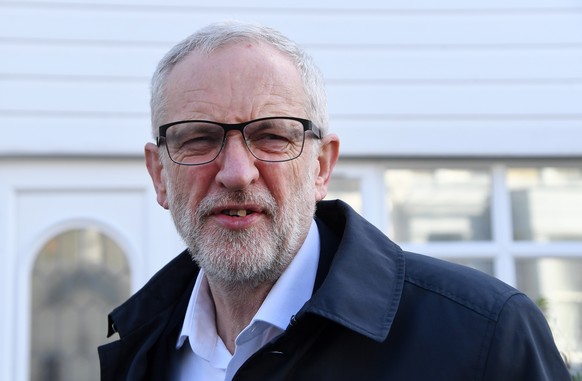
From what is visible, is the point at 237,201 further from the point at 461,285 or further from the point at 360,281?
the point at 461,285

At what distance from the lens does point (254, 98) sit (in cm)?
170

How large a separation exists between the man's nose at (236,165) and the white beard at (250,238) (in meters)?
0.03

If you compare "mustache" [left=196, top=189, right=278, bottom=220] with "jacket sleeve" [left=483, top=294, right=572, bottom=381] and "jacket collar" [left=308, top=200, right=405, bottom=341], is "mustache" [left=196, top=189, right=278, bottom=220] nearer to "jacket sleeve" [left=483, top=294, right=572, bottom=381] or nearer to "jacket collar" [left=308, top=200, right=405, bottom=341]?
"jacket collar" [left=308, top=200, right=405, bottom=341]

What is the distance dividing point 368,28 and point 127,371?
293 cm

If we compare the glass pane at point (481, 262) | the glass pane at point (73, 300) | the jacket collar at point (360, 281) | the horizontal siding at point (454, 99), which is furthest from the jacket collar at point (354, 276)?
the glass pane at point (481, 262)

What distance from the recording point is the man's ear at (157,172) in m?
1.92

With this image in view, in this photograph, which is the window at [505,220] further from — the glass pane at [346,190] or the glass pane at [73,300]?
the glass pane at [73,300]

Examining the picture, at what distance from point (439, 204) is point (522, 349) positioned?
3256mm

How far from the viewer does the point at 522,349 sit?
4.75 feet

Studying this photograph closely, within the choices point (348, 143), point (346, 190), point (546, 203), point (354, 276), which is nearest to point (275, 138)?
point (354, 276)

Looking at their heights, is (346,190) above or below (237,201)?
below

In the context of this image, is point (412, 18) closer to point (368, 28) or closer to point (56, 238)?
point (368, 28)

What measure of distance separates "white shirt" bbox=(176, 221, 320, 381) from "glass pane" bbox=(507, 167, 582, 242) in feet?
10.2

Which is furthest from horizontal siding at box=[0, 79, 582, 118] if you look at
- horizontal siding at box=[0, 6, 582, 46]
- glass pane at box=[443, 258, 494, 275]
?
glass pane at box=[443, 258, 494, 275]
